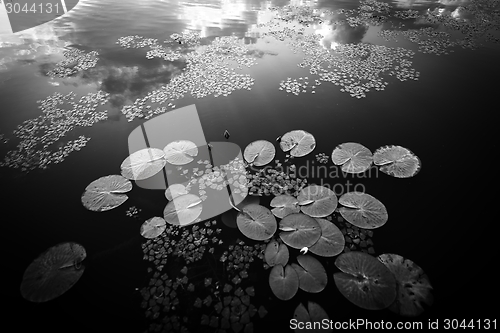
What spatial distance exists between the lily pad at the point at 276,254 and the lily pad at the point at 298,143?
1.74m

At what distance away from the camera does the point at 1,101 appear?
5.69 metres

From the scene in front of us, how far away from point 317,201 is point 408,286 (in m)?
1.41

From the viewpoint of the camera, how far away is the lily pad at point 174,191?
3.77m

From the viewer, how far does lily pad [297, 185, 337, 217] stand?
3.42 m

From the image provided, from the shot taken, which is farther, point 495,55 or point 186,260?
point 495,55

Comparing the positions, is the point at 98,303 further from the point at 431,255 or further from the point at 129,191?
the point at 431,255

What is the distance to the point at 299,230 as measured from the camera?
127 inches

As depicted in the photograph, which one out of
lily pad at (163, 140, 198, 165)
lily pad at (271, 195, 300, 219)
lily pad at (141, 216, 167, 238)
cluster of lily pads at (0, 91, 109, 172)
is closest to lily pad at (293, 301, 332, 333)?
lily pad at (271, 195, 300, 219)

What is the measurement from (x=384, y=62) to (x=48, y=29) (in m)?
11.3

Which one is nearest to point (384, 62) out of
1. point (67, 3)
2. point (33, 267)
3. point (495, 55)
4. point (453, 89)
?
point (453, 89)

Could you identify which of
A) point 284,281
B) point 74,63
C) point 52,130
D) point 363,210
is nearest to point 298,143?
point 363,210

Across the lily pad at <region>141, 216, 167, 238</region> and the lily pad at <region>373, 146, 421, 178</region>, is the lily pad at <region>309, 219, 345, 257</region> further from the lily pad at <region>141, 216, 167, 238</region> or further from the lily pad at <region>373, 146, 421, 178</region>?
the lily pad at <region>141, 216, 167, 238</region>

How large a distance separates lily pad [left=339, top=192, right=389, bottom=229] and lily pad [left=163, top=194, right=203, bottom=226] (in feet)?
6.76

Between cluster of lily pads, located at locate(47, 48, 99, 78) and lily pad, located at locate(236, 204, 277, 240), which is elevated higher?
cluster of lily pads, located at locate(47, 48, 99, 78)
